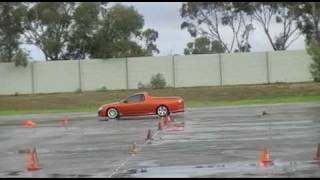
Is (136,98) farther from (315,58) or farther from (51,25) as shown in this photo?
(51,25)

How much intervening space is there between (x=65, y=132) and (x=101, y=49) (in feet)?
155

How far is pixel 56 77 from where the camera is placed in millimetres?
65250

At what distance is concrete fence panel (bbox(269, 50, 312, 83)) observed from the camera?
62.3 m

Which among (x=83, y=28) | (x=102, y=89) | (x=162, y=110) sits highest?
(x=83, y=28)

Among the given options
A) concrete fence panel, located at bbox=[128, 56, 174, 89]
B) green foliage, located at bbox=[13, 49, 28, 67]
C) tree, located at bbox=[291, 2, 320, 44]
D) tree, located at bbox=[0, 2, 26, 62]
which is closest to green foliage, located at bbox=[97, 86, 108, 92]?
concrete fence panel, located at bbox=[128, 56, 174, 89]

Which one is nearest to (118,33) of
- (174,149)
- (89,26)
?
(89,26)

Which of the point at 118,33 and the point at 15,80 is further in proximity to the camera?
the point at 118,33

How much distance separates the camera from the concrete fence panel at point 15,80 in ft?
214

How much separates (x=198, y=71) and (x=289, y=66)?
25.9 ft

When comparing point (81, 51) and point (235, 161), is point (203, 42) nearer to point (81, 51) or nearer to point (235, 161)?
point (81, 51)

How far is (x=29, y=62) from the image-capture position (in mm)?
66062

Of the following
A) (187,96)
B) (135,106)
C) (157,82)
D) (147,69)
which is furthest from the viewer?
(147,69)

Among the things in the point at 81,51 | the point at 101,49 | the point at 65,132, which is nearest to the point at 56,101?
the point at 101,49

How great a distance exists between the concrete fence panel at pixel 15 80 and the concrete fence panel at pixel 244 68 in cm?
1753
